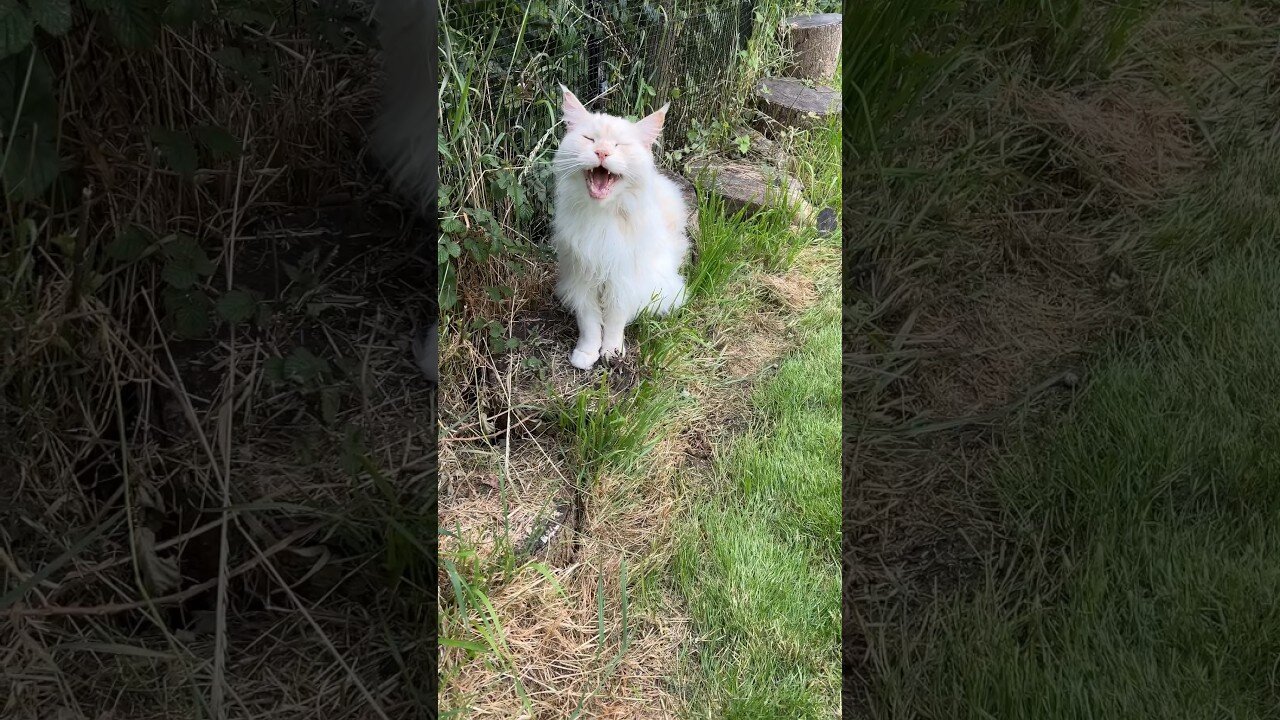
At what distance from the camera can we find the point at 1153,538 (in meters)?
1.52

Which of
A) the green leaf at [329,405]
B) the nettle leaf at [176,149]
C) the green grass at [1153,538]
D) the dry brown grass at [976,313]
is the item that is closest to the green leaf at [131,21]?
the nettle leaf at [176,149]

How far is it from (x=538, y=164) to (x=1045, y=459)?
0.88 meters

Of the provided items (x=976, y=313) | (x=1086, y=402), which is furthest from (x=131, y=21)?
(x=1086, y=402)

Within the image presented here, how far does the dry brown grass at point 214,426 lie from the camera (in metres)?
1.28

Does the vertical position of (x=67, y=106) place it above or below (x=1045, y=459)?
above

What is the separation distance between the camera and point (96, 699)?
4.23ft

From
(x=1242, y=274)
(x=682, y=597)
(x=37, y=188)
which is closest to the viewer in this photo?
(x=37, y=188)

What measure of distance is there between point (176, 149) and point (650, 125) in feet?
1.95

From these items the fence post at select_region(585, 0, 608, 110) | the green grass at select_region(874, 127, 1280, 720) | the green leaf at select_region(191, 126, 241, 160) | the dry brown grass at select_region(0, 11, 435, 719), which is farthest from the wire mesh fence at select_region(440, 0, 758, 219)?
the green grass at select_region(874, 127, 1280, 720)

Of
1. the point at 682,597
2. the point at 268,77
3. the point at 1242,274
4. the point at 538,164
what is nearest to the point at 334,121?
the point at 268,77

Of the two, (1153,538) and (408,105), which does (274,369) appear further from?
(1153,538)

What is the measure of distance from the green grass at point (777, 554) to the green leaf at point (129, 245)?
31.1 inches

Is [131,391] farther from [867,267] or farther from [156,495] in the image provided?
[867,267]

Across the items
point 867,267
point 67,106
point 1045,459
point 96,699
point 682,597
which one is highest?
point 67,106
